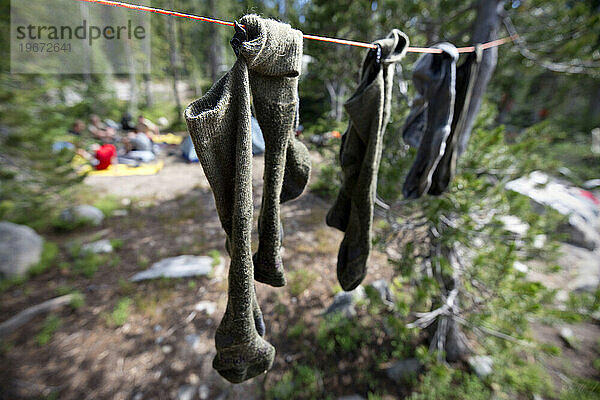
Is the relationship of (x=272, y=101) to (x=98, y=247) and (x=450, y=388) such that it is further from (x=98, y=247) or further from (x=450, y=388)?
(x=98, y=247)

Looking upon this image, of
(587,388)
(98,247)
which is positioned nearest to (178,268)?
(98,247)

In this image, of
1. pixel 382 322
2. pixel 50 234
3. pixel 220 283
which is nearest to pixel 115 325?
pixel 220 283

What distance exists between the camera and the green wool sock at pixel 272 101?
0.64 meters

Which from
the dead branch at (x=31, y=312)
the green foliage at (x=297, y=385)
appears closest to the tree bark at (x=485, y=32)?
the green foliage at (x=297, y=385)

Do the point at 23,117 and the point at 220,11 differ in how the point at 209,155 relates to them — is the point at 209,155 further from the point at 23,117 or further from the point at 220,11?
the point at 220,11

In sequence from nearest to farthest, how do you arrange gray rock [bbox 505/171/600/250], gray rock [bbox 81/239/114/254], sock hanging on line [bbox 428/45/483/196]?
sock hanging on line [bbox 428/45/483/196], gray rock [bbox 81/239/114/254], gray rock [bbox 505/171/600/250]

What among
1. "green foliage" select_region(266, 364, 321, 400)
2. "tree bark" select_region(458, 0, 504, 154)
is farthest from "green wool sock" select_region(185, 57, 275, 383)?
"tree bark" select_region(458, 0, 504, 154)

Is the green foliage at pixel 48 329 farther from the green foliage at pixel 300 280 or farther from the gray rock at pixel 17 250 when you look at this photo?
the green foliage at pixel 300 280

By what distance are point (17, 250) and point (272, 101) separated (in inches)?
161

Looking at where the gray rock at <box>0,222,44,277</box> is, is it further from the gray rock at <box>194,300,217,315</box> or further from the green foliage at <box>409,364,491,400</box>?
the green foliage at <box>409,364,491,400</box>

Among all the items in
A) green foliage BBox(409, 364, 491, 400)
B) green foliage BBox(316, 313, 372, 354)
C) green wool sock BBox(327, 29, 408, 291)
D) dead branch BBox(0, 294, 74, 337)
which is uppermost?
green wool sock BBox(327, 29, 408, 291)

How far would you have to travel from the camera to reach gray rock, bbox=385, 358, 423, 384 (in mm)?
2213

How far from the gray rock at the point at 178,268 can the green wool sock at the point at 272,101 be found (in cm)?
264

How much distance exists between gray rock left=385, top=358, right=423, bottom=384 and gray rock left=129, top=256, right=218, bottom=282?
2.31 metres
